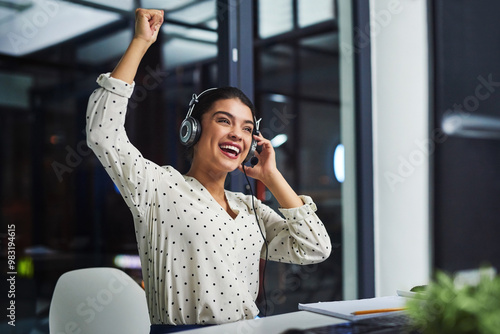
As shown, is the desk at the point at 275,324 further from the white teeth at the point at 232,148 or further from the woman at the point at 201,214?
the white teeth at the point at 232,148

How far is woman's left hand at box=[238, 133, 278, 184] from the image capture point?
5.22 ft

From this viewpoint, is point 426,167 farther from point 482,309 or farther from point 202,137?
point 482,309

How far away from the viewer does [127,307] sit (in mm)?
1459

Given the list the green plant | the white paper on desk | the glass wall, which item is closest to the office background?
the glass wall

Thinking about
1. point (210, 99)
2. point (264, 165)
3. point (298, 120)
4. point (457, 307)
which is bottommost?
point (457, 307)

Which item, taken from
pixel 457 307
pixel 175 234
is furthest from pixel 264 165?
pixel 457 307

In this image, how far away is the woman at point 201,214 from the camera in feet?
4.13

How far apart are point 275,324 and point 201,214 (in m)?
0.41

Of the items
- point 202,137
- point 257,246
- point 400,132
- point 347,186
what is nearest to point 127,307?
point 257,246

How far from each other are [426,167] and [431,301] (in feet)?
7.78

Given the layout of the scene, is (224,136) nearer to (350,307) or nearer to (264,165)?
(264,165)

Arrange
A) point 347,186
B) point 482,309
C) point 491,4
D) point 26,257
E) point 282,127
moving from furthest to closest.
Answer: point 491,4, point 347,186, point 282,127, point 26,257, point 482,309

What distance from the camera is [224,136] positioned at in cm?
149

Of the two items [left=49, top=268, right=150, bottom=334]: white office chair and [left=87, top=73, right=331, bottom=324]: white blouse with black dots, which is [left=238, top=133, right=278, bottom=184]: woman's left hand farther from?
[left=49, top=268, right=150, bottom=334]: white office chair
